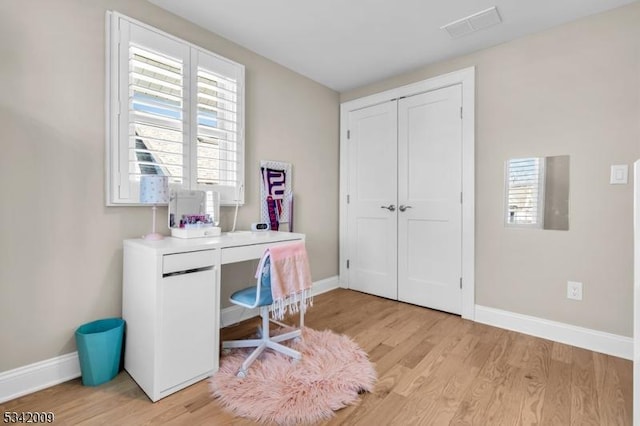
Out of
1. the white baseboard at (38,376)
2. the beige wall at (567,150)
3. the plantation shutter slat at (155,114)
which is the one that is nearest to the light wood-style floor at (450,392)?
the white baseboard at (38,376)

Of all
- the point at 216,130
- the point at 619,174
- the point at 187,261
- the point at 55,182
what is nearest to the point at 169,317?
the point at 187,261

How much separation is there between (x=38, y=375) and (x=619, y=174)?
373cm

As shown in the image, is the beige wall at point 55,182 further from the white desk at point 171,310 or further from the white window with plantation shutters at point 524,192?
the white window with plantation shutters at point 524,192

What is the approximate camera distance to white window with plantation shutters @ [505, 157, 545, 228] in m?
2.36

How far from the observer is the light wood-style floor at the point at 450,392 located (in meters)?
1.45

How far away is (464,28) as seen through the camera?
2303mm

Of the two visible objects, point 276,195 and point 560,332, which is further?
point 276,195

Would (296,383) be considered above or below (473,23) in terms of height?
below

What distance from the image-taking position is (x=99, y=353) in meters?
1.68

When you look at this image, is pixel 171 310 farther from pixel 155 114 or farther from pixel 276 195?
pixel 276 195

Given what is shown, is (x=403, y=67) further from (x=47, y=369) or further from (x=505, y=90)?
(x=47, y=369)

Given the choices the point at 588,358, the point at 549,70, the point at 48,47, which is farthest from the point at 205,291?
the point at 549,70


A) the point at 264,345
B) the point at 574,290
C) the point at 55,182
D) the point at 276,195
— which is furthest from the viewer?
the point at 276,195

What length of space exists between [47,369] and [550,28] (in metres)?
3.99
